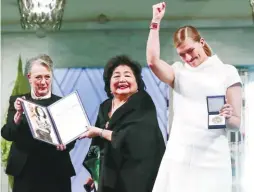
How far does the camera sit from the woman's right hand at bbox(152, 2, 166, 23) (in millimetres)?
2668

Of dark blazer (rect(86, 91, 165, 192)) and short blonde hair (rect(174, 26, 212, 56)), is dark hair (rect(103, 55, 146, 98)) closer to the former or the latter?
dark blazer (rect(86, 91, 165, 192))

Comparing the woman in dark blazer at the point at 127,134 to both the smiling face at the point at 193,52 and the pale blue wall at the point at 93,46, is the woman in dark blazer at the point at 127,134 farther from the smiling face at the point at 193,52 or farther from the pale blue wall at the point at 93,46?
the smiling face at the point at 193,52

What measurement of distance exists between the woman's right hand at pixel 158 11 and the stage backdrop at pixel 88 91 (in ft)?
0.88

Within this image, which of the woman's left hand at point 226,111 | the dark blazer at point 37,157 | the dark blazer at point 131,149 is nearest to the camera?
the woman's left hand at point 226,111

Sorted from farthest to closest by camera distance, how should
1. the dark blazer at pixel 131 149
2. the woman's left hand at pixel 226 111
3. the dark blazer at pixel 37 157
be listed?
the dark blazer at pixel 37 157 → the dark blazer at pixel 131 149 → the woman's left hand at pixel 226 111

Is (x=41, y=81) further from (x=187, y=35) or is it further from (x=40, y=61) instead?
(x=187, y=35)

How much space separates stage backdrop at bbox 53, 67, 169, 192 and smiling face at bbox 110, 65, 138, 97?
0.06 meters

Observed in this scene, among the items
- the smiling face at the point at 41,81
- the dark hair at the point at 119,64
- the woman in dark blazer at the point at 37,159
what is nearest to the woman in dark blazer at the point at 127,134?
the dark hair at the point at 119,64

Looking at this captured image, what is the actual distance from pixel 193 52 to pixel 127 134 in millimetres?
547

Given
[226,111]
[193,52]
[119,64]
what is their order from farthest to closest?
1. [119,64]
2. [193,52]
3. [226,111]

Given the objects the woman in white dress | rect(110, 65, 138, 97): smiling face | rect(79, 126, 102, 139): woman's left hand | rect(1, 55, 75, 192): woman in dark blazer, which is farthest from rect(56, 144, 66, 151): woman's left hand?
the woman in white dress

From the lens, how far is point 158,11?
271 centimetres

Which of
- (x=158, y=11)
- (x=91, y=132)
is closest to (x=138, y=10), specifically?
(x=158, y=11)

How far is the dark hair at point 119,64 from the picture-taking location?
9.02 ft
